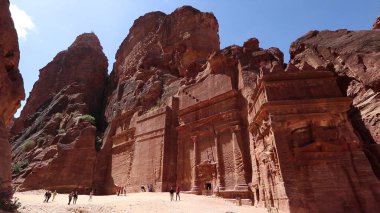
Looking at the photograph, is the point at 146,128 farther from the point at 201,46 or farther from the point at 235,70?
the point at 201,46

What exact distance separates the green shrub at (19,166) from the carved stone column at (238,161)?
2600 centimetres

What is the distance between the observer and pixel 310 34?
852 inches

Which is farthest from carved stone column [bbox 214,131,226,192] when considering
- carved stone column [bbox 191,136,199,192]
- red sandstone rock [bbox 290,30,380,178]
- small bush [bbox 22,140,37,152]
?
small bush [bbox 22,140,37,152]

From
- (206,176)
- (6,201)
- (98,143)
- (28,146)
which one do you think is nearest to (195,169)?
(206,176)

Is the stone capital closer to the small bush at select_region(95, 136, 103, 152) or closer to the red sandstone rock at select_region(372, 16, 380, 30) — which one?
the red sandstone rock at select_region(372, 16, 380, 30)

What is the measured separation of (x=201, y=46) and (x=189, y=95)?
14.6 meters

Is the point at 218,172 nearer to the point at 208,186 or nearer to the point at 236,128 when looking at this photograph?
the point at 208,186

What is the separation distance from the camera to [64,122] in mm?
38344

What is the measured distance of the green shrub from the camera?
3169 cm

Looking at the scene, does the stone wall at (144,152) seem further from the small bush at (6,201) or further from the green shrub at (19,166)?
the small bush at (6,201)

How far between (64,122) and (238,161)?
27.9 metres

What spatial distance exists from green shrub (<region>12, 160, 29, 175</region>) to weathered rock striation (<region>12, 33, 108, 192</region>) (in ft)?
0.24

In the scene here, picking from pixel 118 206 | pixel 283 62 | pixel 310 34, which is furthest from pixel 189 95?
pixel 118 206

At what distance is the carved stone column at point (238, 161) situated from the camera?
1983cm
